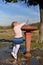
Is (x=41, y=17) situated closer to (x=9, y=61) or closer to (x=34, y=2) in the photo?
(x=34, y=2)

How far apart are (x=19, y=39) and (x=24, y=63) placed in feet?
3.54

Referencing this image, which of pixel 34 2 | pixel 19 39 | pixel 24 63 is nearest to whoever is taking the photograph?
pixel 24 63

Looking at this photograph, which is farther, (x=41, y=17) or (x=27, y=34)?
(x=41, y=17)

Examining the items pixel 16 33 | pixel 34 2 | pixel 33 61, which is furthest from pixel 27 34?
pixel 34 2

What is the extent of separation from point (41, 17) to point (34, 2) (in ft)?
3.15

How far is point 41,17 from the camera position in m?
16.0

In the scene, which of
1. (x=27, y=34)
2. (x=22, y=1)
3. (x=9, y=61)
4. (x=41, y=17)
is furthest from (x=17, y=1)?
(x=9, y=61)

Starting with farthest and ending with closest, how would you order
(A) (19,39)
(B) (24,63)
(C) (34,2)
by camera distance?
(C) (34,2), (A) (19,39), (B) (24,63)

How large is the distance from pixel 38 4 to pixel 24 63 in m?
7.33

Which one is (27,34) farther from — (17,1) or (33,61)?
(17,1)

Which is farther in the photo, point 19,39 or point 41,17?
point 41,17

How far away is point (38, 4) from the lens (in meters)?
16.1

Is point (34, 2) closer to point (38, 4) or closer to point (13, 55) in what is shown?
point (38, 4)

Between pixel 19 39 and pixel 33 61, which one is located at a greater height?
pixel 19 39
